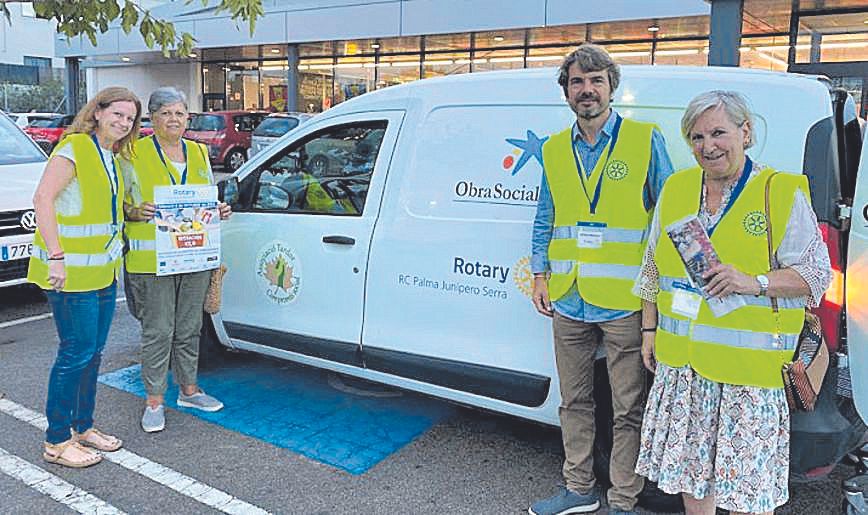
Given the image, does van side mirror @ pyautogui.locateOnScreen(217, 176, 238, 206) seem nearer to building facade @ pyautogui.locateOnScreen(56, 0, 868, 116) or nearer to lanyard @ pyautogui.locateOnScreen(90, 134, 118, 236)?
lanyard @ pyautogui.locateOnScreen(90, 134, 118, 236)

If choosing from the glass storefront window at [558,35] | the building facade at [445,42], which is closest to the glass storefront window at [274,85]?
the building facade at [445,42]

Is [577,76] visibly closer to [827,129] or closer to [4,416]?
[827,129]

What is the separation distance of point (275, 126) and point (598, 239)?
16457 mm

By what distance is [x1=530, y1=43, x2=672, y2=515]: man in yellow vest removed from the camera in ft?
9.59

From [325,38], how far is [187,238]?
56.1 ft

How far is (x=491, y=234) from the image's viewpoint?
3.50 m

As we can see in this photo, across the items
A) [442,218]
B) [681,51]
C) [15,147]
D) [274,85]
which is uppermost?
[681,51]

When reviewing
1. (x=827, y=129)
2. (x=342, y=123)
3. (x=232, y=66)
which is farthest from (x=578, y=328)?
(x=232, y=66)

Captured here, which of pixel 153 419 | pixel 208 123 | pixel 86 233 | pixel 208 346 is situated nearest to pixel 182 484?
pixel 153 419

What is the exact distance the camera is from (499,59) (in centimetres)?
1978

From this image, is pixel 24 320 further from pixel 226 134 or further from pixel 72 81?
pixel 72 81

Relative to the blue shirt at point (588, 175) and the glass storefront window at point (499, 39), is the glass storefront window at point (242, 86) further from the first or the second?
the blue shirt at point (588, 175)

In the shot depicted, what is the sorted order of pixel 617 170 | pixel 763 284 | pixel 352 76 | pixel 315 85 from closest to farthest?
pixel 763 284 → pixel 617 170 → pixel 352 76 → pixel 315 85

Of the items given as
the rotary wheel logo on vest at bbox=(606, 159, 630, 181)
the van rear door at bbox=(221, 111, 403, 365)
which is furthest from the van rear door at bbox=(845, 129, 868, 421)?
the van rear door at bbox=(221, 111, 403, 365)
